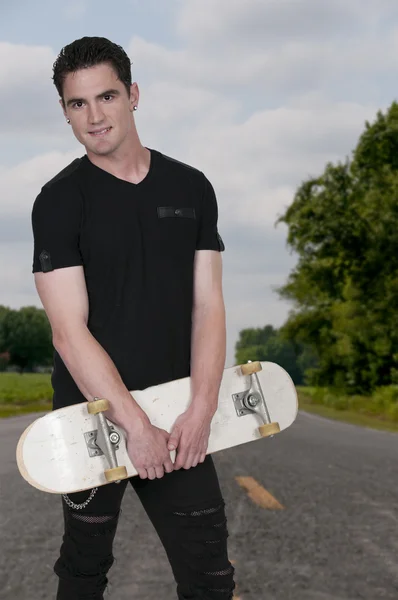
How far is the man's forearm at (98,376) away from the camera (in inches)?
112

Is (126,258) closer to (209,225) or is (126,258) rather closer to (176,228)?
(176,228)

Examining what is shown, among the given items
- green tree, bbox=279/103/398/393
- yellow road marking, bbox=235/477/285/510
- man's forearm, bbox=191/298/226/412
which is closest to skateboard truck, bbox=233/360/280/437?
man's forearm, bbox=191/298/226/412

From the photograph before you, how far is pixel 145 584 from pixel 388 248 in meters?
26.1

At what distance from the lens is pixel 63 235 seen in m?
2.92

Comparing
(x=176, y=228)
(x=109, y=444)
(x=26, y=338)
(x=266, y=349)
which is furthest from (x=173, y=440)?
(x=266, y=349)

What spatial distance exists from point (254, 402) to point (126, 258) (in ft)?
2.34

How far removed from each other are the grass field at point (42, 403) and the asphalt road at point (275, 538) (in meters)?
10.6

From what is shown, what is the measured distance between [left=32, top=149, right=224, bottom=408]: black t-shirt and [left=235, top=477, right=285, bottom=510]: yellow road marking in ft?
12.7

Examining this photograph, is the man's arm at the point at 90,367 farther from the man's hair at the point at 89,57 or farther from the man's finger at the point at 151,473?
the man's hair at the point at 89,57

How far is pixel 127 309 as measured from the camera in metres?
3.01

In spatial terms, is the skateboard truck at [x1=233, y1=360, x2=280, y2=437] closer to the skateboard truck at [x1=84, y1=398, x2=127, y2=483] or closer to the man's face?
the skateboard truck at [x1=84, y1=398, x2=127, y2=483]

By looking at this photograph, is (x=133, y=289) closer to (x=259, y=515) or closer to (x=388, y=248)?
(x=259, y=515)

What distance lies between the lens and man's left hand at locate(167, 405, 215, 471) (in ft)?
9.61

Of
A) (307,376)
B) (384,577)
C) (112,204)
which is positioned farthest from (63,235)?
(307,376)
